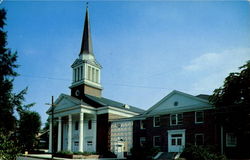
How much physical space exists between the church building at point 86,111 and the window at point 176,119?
11.4 meters

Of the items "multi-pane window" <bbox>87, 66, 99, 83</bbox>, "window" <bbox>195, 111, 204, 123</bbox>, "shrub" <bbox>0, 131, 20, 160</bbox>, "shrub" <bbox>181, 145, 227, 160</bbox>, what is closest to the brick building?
"window" <bbox>195, 111, 204, 123</bbox>

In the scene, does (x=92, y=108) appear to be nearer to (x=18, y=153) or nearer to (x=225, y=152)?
(x=225, y=152)

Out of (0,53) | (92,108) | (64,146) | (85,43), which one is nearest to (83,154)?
(92,108)

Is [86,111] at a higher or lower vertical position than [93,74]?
lower

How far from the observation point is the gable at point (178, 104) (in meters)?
28.3

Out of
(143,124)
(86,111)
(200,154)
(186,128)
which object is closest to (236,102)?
(200,154)

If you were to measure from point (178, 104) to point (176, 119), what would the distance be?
5.91 feet

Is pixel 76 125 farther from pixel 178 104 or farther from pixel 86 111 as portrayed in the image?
pixel 178 104

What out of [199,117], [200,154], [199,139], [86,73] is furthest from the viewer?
[86,73]

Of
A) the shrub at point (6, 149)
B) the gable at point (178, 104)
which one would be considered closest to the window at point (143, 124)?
the gable at point (178, 104)

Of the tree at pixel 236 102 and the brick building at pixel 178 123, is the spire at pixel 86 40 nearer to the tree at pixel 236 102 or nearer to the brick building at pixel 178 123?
the brick building at pixel 178 123

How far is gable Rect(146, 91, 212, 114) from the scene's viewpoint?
28.3 meters

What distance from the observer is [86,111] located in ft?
131

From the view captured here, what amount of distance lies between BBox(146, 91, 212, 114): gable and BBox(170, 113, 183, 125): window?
2.21 ft
